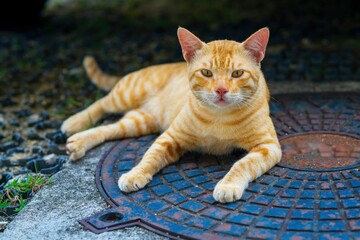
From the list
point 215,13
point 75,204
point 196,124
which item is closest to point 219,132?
point 196,124

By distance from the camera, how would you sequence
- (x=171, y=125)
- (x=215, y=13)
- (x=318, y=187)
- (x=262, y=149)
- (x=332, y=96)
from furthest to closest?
(x=215, y=13), (x=332, y=96), (x=171, y=125), (x=262, y=149), (x=318, y=187)

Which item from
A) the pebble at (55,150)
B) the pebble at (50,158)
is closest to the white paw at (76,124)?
the pebble at (55,150)

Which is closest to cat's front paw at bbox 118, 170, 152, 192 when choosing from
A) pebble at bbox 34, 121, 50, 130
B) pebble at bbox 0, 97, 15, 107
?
pebble at bbox 34, 121, 50, 130

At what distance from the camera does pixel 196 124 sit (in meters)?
3.42

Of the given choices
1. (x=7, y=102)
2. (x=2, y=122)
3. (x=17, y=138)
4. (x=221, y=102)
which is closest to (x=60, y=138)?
A: (x=17, y=138)

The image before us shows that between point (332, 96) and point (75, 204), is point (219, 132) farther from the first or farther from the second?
point (332, 96)

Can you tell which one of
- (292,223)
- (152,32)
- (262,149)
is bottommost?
(292,223)

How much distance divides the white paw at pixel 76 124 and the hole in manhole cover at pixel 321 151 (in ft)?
4.97

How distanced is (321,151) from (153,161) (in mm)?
1066

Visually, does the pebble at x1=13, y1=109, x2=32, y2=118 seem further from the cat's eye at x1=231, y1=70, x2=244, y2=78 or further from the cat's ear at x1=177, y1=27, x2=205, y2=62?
the cat's eye at x1=231, y1=70, x2=244, y2=78

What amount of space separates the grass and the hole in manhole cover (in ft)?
4.98

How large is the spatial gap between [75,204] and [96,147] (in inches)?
30.2

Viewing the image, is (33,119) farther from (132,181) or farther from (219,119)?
(219,119)

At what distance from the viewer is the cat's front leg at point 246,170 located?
2916 millimetres
